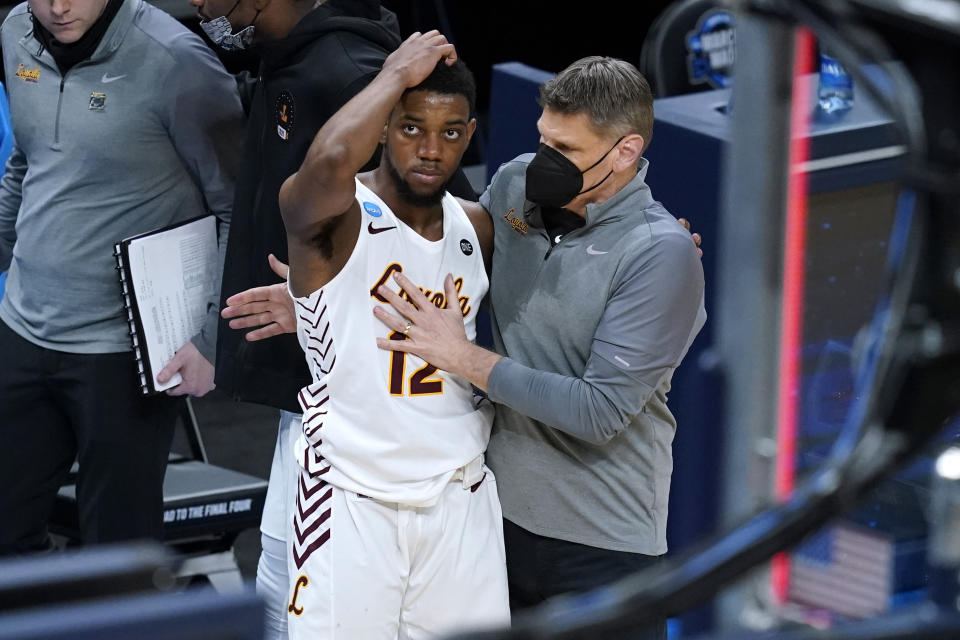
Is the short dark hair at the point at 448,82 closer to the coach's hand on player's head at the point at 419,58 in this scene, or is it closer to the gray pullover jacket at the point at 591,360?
the coach's hand on player's head at the point at 419,58

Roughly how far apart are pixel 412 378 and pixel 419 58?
0.55m

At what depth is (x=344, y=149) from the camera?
7.42 ft

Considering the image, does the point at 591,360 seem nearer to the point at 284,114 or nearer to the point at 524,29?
the point at 284,114

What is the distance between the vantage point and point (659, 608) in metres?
0.87

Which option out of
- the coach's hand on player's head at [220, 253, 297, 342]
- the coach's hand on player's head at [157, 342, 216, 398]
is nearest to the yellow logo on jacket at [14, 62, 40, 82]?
the coach's hand on player's head at [157, 342, 216, 398]

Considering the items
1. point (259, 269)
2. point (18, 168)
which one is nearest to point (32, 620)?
point (259, 269)

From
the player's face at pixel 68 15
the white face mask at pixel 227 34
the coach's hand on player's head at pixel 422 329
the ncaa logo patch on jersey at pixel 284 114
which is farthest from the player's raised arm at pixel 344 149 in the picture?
the player's face at pixel 68 15

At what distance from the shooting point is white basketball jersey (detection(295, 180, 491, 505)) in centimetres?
241

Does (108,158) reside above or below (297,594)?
above

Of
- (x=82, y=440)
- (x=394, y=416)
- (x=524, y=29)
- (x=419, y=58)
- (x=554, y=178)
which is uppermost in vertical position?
(x=419, y=58)

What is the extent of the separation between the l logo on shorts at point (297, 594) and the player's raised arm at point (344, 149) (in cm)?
55

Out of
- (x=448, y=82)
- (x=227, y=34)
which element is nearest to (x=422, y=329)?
(x=448, y=82)

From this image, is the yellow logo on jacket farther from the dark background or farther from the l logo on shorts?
the dark background

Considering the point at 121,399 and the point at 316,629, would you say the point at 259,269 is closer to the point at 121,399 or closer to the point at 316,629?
the point at 121,399
